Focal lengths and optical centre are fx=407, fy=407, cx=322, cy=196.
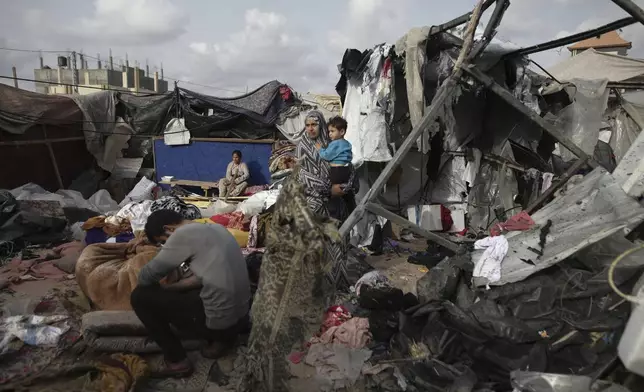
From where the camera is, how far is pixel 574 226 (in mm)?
3686

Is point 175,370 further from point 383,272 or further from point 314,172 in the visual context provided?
point 383,272

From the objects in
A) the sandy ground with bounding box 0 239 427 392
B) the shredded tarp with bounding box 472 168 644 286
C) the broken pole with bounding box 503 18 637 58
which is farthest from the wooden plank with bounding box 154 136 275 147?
the shredded tarp with bounding box 472 168 644 286

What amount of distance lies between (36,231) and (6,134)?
2.55m

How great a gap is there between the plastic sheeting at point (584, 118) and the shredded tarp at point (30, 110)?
8810mm

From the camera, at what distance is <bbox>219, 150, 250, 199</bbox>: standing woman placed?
28.5 ft

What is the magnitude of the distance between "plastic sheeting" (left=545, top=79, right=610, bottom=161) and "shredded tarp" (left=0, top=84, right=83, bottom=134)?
881 cm

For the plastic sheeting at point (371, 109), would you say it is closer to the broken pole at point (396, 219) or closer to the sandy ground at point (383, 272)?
the sandy ground at point (383, 272)

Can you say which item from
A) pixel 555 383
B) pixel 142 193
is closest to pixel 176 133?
pixel 142 193

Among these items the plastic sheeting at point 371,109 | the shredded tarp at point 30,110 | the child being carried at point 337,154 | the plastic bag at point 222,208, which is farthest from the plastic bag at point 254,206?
the shredded tarp at point 30,110

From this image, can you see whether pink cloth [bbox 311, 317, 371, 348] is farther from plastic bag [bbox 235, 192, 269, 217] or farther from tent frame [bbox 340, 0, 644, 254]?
plastic bag [bbox 235, 192, 269, 217]

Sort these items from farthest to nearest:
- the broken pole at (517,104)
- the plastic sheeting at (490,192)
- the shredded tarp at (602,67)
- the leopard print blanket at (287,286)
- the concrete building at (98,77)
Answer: the concrete building at (98,77), the shredded tarp at (602,67), the plastic sheeting at (490,192), the broken pole at (517,104), the leopard print blanket at (287,286)

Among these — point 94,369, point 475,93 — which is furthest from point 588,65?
point 94,369

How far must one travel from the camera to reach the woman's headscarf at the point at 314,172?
13.8 feet

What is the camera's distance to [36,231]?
6.07 m
